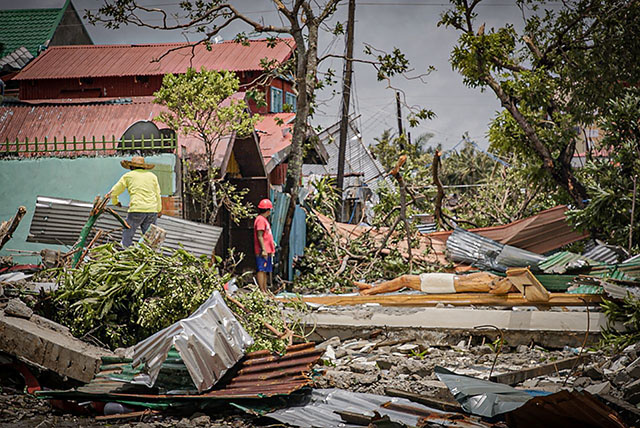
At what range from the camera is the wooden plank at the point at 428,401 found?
4570 mm

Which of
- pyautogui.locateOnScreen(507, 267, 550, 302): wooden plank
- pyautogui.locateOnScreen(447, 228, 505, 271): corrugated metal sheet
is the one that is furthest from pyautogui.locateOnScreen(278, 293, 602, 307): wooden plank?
pyautogui.locateOnScreen(447, 228, 505, 271): corrugated metal sheet

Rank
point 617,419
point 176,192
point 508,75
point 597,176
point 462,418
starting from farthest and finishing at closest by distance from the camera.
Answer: point 508,75
point 597,176
point 176,192
point 462,418
point 617,419

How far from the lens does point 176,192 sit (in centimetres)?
992

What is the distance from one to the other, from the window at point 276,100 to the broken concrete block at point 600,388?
17.4 metres

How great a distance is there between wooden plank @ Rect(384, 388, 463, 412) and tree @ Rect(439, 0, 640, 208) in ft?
26.3

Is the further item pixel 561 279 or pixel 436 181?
pixel 436 181

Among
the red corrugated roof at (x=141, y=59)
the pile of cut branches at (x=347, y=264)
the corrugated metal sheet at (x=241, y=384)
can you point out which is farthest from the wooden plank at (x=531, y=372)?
the red corrugated roof at (x=141, y=59)

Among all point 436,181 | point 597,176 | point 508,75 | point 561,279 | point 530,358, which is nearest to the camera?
point 530,358

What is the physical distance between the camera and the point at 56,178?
9.94 metres

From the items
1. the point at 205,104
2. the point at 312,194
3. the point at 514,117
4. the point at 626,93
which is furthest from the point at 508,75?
the point at 205,104

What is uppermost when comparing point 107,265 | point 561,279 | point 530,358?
point 107,265

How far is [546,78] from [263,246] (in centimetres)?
635

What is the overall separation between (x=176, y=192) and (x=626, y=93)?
7.40 metres

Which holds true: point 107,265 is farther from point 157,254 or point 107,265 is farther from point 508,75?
point 508,75
